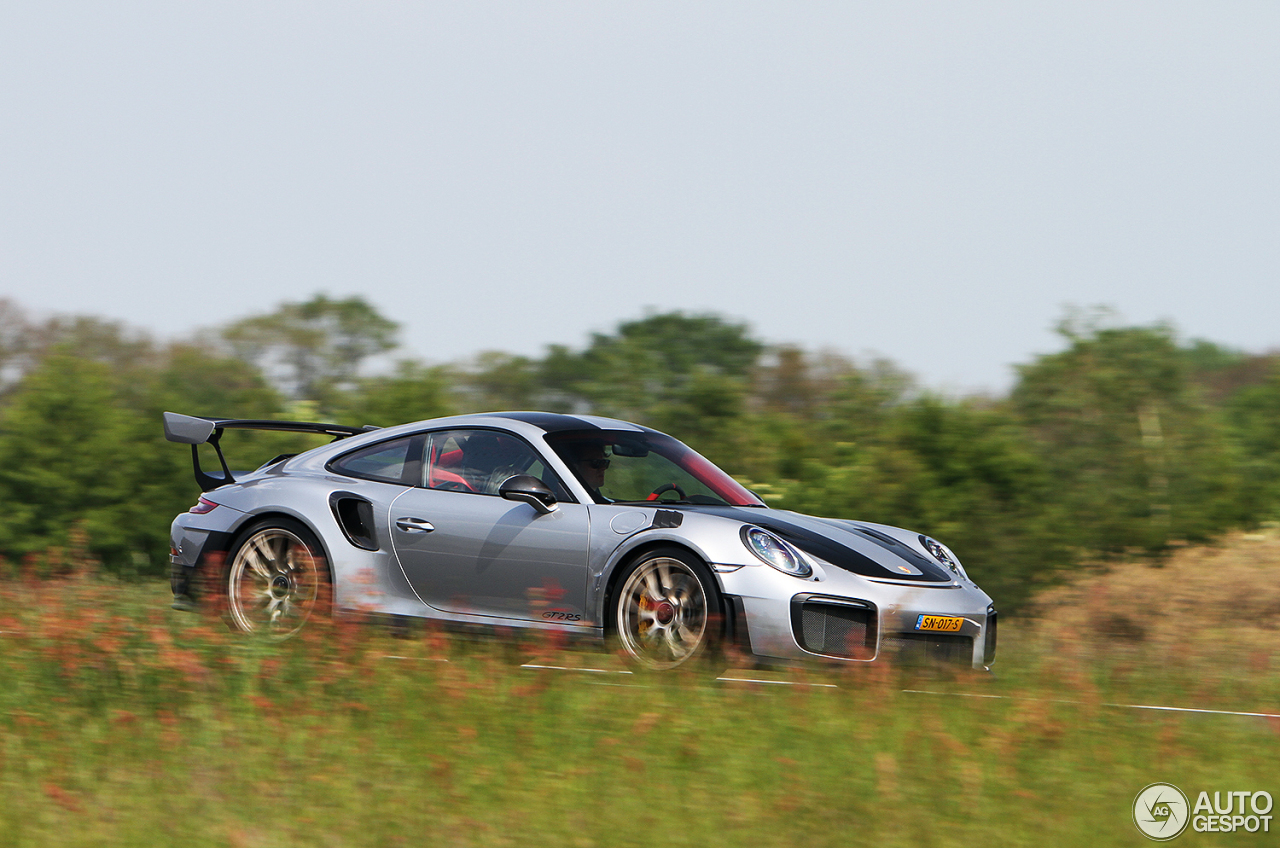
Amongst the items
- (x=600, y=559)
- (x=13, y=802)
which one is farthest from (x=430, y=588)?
(x=13, y=802)

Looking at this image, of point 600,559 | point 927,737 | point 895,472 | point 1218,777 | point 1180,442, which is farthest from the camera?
point 1180,442

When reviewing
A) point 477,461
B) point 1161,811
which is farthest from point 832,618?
point 477,461

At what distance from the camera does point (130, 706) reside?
5.33 meters

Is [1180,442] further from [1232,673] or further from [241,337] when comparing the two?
[241,337]

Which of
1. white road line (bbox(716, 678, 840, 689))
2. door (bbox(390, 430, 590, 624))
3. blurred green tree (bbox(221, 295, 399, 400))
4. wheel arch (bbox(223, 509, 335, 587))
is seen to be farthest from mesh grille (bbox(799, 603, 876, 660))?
blurred green tree (bbox(221, 295, 399, 400))

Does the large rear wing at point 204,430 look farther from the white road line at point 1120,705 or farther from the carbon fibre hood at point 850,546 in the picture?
the white road line at point 1120,705

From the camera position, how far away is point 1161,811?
415cm

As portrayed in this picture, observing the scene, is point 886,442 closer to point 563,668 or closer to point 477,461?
point 477,461

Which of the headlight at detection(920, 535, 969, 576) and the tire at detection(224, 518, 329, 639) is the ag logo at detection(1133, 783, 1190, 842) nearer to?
the headlight at detection(920, 535, 969, 576)

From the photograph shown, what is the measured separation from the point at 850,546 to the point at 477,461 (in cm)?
217

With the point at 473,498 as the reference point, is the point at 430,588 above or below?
below

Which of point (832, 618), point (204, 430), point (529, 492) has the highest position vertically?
point (204, 430)

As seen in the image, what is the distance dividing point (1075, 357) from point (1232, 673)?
11.1 metres

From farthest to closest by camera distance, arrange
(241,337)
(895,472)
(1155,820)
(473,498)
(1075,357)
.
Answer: (241,337), (1075,357), (895,472), (473,498), (1155,820)
